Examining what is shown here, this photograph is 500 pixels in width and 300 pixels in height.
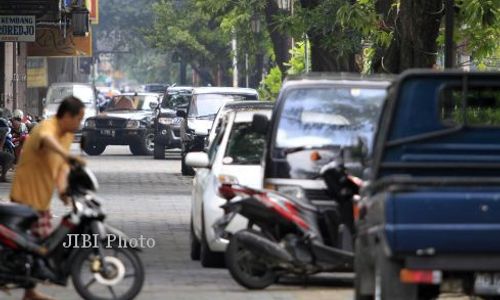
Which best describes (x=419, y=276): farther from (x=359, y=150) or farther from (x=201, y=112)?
(x=201, y=112)

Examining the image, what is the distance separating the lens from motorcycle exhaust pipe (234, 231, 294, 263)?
13.8 metres

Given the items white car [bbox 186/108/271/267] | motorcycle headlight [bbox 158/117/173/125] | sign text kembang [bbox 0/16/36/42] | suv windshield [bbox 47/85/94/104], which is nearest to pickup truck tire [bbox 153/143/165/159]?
motorcycle headlight [bbox 158/117/173/125]

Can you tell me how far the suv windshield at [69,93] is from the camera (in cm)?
5406

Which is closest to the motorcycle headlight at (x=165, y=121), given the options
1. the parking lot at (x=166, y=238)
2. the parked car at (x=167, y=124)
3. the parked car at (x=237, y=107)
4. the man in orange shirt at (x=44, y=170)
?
the parked car at (x=167, y=124)

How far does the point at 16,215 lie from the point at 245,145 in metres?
5.11

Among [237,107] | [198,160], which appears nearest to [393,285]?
[198,160]

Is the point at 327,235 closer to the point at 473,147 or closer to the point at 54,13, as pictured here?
the point at 473,147

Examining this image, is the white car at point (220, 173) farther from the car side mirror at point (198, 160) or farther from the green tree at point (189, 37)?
the green tree at point (189, 37)

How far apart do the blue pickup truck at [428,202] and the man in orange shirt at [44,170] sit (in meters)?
2.48

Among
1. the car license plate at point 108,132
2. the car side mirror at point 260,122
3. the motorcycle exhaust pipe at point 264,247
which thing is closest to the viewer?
the motorcycle exhaust pipe at point 264,247

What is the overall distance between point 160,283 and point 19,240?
254cm

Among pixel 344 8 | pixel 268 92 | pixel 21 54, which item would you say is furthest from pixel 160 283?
pixel 21 54

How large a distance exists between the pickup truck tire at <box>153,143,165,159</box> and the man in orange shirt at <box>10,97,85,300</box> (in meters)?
29.0

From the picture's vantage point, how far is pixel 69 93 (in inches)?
2131
